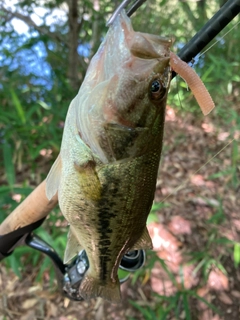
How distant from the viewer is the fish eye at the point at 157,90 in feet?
2.84

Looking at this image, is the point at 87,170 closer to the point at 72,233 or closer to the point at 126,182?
the point at 126,182

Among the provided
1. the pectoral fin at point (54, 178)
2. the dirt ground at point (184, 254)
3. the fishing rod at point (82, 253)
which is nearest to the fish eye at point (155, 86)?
the fishing rod at point (82, 253)

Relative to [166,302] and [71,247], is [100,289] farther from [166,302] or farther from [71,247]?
[166,302]

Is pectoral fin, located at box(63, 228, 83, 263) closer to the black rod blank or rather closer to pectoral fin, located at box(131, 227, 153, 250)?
pectoral fin, located at box(131, 227, 153, 250)

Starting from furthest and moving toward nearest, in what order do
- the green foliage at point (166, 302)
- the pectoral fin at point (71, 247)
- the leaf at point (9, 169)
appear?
the green foliage at point (166, 302), the leaf at point (9, 169), the pectoral fin at point (71, 247)

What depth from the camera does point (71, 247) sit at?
127 cm

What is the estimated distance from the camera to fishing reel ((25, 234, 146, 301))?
1506 millimetres

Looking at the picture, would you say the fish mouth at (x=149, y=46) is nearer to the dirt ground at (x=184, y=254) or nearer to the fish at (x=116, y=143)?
the fish at (x=116, y=143)

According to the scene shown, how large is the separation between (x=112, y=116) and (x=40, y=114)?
77.6 inches

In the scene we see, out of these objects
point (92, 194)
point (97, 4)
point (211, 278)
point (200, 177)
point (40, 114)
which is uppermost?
point (97, 4)

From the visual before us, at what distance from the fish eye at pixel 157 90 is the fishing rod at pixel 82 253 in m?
0.13

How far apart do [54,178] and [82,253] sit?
0.62 m

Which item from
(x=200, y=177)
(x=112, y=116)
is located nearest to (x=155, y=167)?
(x=112, y=116)

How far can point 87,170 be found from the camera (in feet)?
3.29
